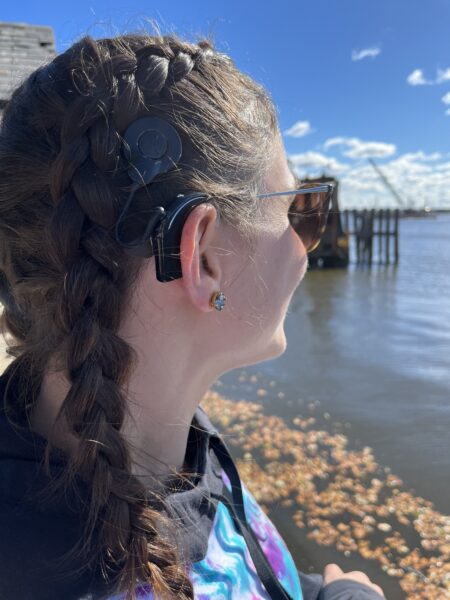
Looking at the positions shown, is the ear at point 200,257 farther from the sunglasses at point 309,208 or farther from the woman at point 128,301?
the sunglasses at point 309,208

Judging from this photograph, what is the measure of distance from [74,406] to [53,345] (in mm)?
179

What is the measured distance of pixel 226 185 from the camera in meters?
1.22

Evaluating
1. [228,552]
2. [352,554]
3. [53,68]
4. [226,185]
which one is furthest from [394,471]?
[53,68]

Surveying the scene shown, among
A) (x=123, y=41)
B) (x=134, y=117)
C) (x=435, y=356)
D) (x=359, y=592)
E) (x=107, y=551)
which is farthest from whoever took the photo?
(x=435, y=356)

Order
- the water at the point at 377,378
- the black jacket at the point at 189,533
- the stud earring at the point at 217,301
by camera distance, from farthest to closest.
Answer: the water at the point at 377,378 → the stud earring at the point at 217,301 → the black jacket at the point at 189,533

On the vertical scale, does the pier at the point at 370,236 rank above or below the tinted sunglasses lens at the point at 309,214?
below

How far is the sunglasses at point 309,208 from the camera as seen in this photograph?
1550mm

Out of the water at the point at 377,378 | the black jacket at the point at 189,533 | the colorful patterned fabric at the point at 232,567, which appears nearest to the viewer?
the black jacket at the point at 189,533

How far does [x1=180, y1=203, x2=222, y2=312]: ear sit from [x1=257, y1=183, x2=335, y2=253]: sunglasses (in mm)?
224

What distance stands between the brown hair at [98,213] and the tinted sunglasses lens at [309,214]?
391 millimetres

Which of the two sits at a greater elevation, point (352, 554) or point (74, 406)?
point (74, 406)

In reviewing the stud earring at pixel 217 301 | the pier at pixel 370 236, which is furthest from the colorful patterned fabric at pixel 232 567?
the pier at pixel 370 236

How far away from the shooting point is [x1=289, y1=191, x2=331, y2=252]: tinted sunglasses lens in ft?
5.21

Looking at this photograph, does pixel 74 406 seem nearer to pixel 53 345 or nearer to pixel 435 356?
pixel 53 345
